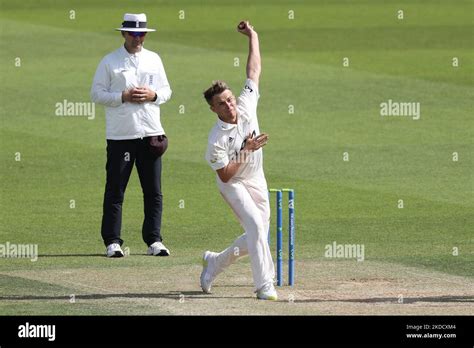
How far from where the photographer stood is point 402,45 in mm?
29766

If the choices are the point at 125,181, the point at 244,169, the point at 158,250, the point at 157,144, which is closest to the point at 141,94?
the point at 157,144

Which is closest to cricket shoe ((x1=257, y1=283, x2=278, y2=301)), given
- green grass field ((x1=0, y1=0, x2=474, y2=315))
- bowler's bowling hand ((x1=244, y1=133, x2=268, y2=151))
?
green grass field ((x1=0, y1=0, x2=474, y2=315))

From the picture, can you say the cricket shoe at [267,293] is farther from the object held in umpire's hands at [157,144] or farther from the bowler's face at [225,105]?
the object held in umpire's hands at [157,144]

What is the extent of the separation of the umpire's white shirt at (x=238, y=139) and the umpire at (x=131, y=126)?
8.21 ft

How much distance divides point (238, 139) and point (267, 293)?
145 cm

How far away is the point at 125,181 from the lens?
50.4 ft

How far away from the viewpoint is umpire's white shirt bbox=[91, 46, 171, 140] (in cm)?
1520

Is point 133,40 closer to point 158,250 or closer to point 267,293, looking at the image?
point 158,250

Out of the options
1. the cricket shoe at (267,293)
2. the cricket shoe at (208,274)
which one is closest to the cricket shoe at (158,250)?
the cricket shoe at (208,274)

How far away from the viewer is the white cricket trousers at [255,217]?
12641mm

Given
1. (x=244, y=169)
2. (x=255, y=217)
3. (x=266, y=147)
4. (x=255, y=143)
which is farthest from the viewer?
(x=266, y=147)

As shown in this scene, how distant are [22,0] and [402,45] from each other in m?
11.0

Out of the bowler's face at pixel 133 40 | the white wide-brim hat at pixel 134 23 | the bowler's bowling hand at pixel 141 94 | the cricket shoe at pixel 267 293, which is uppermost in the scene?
the white wide-brim hat at pixel 134 23
